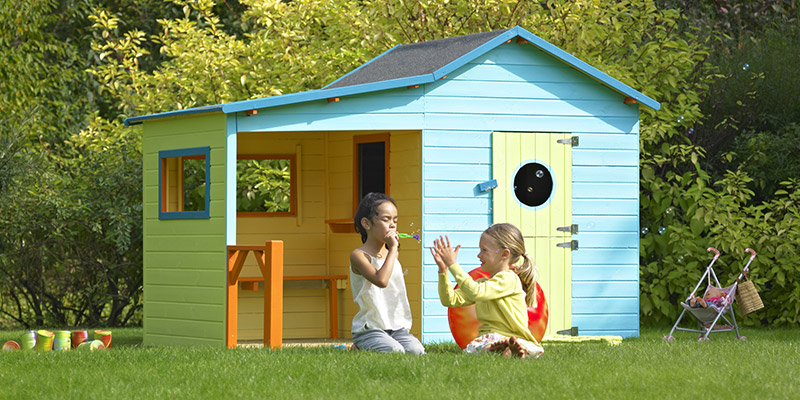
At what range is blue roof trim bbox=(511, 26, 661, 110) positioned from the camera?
10438 mm

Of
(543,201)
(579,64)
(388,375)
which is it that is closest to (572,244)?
(543,201)

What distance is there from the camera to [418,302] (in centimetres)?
1029

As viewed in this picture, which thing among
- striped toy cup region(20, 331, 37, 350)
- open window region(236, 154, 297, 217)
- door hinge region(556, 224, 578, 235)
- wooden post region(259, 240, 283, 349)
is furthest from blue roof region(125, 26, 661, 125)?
open window region(236, 154, 297, 217)

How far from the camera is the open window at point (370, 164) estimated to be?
10992mm

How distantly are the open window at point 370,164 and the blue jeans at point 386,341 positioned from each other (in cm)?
288

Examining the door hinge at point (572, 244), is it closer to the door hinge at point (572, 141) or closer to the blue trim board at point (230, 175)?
the door hinge at point (572, 141)

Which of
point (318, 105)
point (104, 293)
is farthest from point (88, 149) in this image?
point (318, 105)

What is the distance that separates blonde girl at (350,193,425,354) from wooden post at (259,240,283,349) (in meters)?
1.31

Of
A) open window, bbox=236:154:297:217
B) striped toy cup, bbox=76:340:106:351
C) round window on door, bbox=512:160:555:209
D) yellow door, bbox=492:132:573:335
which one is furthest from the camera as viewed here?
open window, bbox=236:154:297:217

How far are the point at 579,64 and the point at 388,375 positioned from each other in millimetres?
4685

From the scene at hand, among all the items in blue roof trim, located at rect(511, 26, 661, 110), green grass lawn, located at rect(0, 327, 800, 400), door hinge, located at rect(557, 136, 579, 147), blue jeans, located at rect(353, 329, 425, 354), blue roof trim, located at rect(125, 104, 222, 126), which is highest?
blue roof trim, located at rect(511, 26, 661, 110)

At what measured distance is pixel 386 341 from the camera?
801 cm

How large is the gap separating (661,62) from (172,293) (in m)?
7.25

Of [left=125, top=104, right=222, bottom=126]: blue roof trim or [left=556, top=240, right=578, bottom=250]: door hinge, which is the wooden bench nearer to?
[left=125, top=104, right=222, bottom=126]: blue roof trim
